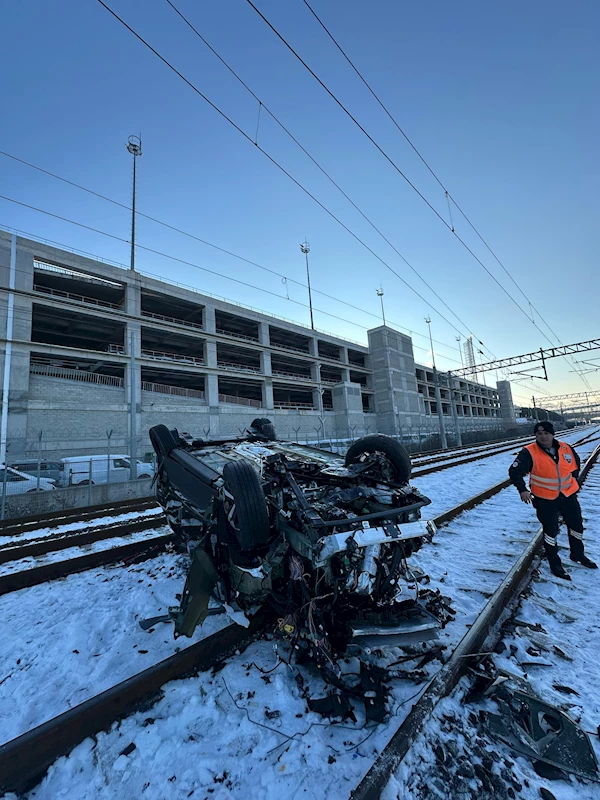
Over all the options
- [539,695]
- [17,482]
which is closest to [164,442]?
[539,695]

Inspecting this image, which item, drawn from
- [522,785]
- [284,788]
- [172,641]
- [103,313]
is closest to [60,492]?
[172,641]

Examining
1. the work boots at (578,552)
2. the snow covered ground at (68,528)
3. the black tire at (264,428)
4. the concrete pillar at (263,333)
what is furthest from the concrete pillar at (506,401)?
the black tire at (264,428)

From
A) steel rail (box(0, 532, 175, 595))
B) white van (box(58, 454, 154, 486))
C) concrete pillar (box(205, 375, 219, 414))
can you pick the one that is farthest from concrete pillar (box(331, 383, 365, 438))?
steel rail (box(0, 532, 175, 595))

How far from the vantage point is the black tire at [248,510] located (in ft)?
8.96

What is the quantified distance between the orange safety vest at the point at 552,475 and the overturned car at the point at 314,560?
247 cm

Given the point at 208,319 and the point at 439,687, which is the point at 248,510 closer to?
the point at 439,687

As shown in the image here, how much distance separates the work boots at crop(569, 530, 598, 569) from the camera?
4.53 meters

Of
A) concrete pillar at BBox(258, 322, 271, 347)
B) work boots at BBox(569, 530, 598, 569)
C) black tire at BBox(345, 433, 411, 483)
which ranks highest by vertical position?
concrete pillar at BBox(258, 322, 271, 347)

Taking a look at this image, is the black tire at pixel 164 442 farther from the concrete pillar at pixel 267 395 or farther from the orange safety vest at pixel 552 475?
the concrete pillar at pixel 267 395

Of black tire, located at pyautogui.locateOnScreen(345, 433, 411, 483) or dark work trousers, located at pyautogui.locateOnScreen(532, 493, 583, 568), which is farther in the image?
dark work trousers, located at pyautogui.locateOnScreen(532, 493, 583, 568)

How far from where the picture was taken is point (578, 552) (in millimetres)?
4629

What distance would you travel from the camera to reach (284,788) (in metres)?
1.84

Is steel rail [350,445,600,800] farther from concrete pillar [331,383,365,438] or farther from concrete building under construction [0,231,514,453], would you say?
concrete pillar [331,383,365,438]

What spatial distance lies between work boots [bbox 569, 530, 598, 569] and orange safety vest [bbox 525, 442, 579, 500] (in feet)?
1.87
